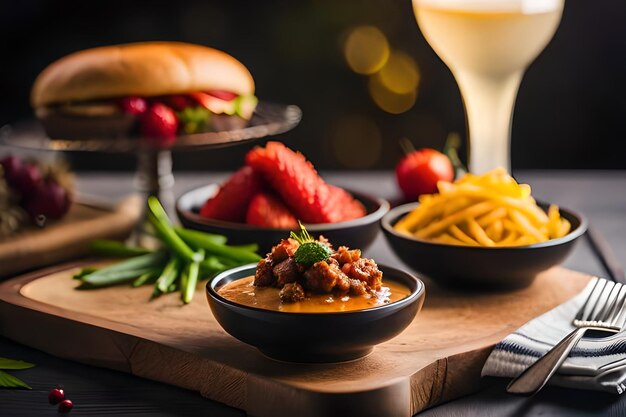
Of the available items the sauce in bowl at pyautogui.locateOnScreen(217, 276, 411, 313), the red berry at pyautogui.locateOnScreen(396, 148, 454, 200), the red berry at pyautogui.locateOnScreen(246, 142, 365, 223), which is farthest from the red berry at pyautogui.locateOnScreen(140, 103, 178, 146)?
the sauce in bowl at pyautogui.locateOnScreen(217, 276, 411, 313)

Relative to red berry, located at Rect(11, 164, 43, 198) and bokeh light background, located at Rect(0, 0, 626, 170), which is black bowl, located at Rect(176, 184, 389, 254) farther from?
bokeh light background, located at Rect(0, 0, 626, 170)

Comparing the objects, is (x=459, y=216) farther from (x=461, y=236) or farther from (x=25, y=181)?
(x=25, y=181)

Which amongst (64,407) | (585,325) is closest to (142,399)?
(64,407)

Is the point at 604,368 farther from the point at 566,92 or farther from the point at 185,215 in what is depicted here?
the point at 566,92

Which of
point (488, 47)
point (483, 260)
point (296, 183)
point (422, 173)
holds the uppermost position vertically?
point (488, 47)

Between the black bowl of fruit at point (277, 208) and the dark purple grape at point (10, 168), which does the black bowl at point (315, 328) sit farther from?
the dark purple grape at point (10, 168)
